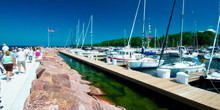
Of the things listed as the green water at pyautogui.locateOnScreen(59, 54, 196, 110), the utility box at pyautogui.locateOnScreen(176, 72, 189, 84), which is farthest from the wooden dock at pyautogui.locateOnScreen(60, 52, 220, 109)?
the green water at pyautogui.locateOnScreen(59, 54, 196, 110)

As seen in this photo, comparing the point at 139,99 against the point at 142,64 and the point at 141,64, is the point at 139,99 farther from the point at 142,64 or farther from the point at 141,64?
the point at 142,64

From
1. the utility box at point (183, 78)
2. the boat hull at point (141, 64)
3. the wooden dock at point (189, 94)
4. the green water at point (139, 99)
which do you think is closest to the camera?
the wooden dock at point (189, 94)

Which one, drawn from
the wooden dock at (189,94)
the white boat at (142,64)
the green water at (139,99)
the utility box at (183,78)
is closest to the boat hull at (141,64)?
the white boat at (142,64)

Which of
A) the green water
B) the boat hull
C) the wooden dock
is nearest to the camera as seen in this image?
the wooden dock

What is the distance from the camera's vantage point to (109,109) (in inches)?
187

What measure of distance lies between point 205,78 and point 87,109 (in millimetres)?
9597

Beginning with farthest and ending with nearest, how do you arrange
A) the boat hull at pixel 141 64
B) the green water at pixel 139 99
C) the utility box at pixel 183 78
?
the boat hull at pixel 141 64, the utility box at pixel 183 78, the green water at pixel 139 99

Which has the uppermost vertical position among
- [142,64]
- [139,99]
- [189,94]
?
[142,64]

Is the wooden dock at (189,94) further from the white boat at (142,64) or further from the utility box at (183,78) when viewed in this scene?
the white boat at (142,64)

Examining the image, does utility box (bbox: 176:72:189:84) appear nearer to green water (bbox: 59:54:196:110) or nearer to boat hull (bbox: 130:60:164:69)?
green water (bbox: 59:54:196:110)

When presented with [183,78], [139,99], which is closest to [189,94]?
[183,78]

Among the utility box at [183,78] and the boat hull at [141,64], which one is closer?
the utility box at [183,78]

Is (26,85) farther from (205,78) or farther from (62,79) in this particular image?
(205,78)

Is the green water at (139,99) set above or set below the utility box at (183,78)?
below
